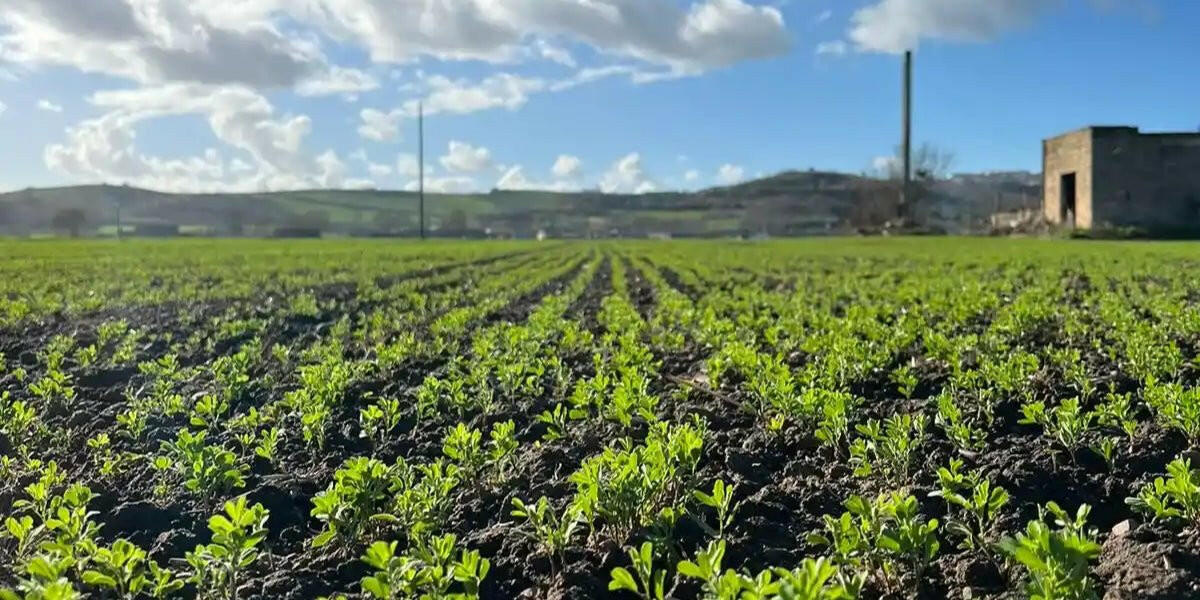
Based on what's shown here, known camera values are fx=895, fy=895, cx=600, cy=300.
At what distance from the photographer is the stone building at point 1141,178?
42.8m

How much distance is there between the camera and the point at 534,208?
13738cm

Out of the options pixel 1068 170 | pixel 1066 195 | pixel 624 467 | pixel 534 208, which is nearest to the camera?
pixel 624 467

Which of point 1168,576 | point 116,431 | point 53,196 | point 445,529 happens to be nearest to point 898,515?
point 1168,576

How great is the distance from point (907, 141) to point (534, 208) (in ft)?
263

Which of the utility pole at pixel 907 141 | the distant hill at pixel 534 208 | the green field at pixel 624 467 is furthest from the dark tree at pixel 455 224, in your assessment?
the green field at pixel 624 467

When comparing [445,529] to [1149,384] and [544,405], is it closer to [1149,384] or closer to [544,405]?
[544,405]

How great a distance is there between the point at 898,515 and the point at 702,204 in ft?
451

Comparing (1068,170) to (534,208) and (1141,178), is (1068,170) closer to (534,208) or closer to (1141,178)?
(1141,178)

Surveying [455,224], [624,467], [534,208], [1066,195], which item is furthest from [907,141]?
[534,208]

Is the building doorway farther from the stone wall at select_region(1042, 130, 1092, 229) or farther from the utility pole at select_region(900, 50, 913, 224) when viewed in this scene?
the utility pole at select_region(900, 50, 913, 224)

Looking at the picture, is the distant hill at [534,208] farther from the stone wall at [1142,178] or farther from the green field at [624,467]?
the green field at [624,467]

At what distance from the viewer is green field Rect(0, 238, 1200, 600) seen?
2.71 m

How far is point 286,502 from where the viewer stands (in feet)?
12.3

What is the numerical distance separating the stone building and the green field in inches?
1572
